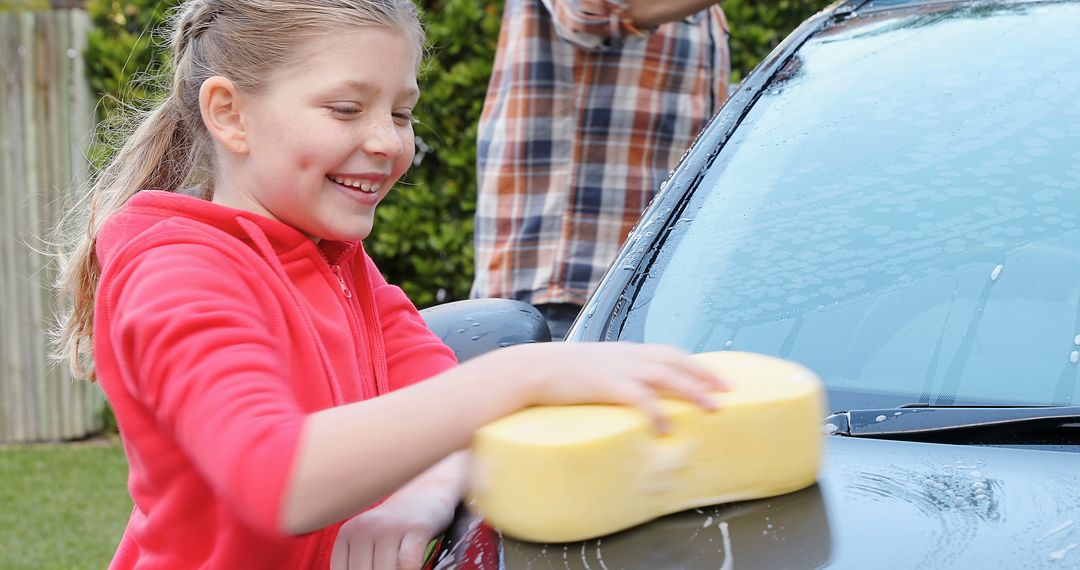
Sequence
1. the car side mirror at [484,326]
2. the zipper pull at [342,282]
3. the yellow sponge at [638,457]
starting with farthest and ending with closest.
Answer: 1. the car side mirror at [484,326]
2. the zipper pull at [342,282]
3. the yellow sponge at [638,457]

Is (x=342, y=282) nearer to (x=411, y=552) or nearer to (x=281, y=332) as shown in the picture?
(x=281, y=332)

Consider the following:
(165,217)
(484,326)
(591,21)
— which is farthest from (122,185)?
(591,21)

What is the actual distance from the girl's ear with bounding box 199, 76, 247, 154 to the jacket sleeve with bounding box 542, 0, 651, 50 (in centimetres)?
143

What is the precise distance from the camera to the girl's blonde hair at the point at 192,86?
1.55 metres

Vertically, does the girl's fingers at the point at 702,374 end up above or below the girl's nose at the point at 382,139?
below

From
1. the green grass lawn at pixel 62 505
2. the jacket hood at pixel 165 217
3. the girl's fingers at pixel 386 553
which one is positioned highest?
the jacket hood at pixel 165 217

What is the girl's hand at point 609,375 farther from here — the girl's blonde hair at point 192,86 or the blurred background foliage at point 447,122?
the blurred background foliage at point 447,122

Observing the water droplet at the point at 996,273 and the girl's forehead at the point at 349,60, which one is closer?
the girl's forehead at the point at 349,60

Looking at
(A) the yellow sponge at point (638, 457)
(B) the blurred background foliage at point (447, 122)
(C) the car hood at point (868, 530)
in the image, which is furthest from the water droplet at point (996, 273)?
(B) the blurred background foliage at point (447, 122)

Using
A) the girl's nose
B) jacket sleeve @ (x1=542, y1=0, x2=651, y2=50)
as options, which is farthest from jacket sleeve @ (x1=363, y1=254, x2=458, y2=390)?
jacket sleeve @ (x1=542, y1=0, x2=651, y2=50)

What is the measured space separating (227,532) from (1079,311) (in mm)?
1101

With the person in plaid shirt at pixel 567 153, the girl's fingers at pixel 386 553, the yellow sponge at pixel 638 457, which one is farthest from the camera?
the person in plaid shirt at pixel 567 153

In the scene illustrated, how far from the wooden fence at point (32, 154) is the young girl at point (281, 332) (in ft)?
14.5

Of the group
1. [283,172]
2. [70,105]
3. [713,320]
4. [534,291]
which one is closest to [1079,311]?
[713,320]
